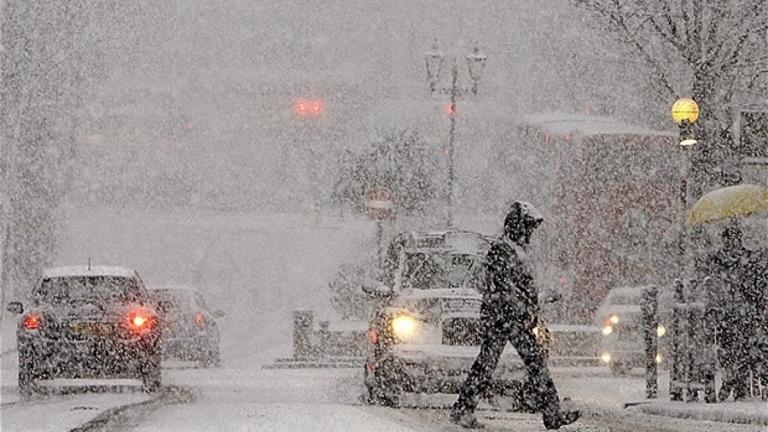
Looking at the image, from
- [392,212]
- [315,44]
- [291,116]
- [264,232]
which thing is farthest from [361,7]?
[392,212]

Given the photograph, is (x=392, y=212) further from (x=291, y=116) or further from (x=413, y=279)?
(x=291, y=116)

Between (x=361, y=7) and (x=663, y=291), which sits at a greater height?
(x=361, y=7)

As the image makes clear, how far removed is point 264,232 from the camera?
56.1 m

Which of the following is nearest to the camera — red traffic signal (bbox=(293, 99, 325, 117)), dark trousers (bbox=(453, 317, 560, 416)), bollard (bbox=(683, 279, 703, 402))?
dark trousers (bbox=(453, 317, 560, 416))

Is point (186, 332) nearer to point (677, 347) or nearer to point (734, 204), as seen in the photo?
point (677, 347)

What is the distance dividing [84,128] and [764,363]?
175 ft

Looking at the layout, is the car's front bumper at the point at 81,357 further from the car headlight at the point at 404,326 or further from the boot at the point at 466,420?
the boot at the point at 466,420

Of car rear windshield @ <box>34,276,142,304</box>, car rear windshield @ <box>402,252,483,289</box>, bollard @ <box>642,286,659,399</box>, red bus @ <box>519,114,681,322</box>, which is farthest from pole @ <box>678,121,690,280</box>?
red bus @ <box>519,114,681,322</box>

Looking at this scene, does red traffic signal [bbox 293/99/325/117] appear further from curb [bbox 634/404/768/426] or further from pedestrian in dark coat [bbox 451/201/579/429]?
pedestrian in dark coat [bbox 451/201/579/429]

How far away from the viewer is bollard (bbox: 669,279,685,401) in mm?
16688

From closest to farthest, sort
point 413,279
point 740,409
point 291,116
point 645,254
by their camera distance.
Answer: point 740,409 < point 413,279 < point 645,254 < point 291,116

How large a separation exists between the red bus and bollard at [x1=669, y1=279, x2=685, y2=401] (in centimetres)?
2747

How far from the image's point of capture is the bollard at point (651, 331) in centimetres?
1731

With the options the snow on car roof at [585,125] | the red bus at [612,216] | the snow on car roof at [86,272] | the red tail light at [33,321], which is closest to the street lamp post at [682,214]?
the snow on car roof at [86,272]
